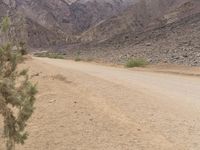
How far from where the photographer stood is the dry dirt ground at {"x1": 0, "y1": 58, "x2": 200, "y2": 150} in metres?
9.58

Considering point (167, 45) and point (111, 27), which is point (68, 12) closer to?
point (111, 27)

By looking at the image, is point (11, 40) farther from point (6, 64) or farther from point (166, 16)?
point (166, 16)

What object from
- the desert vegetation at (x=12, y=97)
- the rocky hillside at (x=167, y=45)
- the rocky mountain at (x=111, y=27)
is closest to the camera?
the desert vegetation at (x=12, y=97)

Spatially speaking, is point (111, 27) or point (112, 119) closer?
point (112, 119)

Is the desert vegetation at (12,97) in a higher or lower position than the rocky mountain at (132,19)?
lower

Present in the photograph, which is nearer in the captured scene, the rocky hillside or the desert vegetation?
the desert vegetation

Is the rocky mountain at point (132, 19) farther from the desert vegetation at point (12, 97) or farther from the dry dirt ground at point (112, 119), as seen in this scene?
the desert vegetation at point (12, 97)

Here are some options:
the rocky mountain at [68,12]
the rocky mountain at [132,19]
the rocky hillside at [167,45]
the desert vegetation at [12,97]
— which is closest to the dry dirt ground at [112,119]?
the desert vegetation at [12,97]

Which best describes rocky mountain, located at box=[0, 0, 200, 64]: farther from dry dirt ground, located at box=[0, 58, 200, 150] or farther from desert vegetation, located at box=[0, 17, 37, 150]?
dry dirt ground, located at box=[0, 58, 200, 150]

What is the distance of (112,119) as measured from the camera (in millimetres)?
11508

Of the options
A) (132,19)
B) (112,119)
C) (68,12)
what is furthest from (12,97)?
(68,12)

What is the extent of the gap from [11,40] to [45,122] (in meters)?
3.27

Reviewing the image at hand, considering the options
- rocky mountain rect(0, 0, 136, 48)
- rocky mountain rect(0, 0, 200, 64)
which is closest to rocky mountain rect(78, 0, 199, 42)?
rocky mountain rect(0, 0, 200, 64)

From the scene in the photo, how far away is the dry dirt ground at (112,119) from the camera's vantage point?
9578mm
